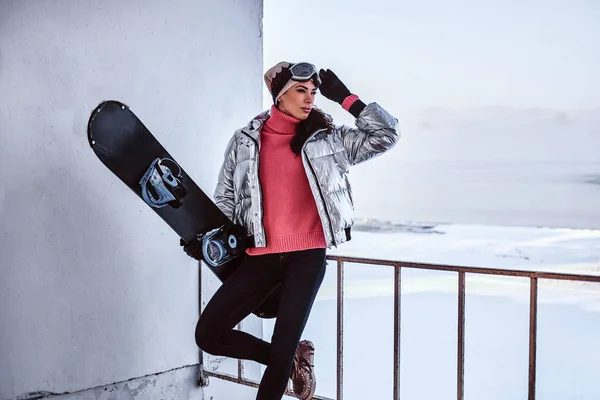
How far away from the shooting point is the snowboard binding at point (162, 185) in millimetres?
2080

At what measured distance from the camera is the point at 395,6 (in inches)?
134

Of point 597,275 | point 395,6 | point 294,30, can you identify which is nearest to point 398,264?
point 597,275

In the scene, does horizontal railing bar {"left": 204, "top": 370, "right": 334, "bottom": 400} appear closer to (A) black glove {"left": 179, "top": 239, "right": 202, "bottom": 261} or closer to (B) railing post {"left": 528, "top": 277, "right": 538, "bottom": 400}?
(A) black glove {"left": 179, "top": 239, "right": 202, "bottom": 261}

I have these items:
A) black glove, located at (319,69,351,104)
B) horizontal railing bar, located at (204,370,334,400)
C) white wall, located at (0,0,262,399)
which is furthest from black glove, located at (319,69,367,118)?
horizontal railing bar, located at (204,370,334,400)

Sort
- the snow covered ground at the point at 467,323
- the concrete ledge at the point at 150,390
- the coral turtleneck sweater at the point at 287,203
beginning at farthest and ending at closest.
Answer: the snow covered ground at the point at 467,323, the concrete ledge at the point at 150,390, the coral turtleneck sweater at the point at 287,203

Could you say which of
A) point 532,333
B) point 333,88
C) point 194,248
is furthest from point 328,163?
point 532,333

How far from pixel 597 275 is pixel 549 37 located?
2.59 m

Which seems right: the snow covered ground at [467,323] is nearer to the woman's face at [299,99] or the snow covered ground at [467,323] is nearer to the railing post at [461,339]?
the railing post at [461,339]

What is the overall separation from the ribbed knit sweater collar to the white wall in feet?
3.08

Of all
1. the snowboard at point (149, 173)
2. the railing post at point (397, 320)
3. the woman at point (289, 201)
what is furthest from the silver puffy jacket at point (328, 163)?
the railing post at point (397, 320)

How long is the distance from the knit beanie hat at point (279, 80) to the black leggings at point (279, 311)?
556mm

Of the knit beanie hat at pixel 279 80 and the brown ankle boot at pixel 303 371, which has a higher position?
the knit beanie hat at pixel 279 80

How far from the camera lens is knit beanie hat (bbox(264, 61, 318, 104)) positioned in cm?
183

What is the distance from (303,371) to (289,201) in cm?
64
